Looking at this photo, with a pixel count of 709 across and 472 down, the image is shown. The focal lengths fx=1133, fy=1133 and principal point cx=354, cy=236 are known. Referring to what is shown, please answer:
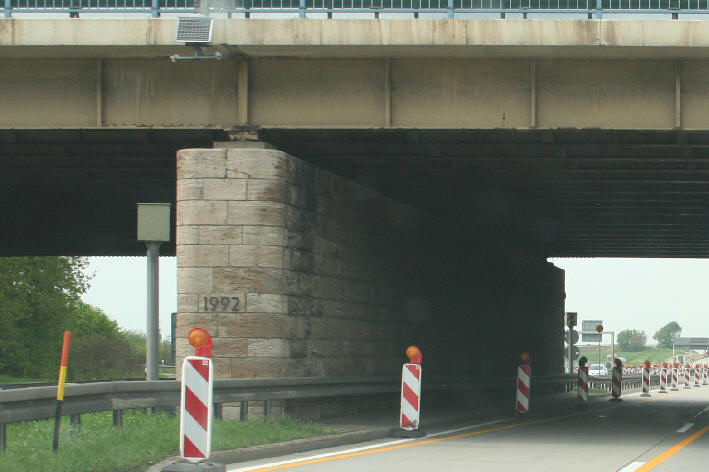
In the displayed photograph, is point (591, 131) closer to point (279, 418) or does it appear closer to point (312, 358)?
point (312, 358)

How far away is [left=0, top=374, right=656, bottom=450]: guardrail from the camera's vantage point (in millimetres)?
10242

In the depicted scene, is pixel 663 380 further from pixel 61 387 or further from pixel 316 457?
pixel 61 387

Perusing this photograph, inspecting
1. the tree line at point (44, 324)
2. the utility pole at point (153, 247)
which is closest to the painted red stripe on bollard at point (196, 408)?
the utility pole at point (153, 247)

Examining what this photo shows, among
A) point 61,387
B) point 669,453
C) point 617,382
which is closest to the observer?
point 61,387

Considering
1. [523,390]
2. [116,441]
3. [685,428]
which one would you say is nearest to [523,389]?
[523,390]

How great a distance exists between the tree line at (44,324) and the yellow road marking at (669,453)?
4897 centimetres

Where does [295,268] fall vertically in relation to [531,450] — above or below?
above

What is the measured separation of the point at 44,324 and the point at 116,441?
60.5 meters

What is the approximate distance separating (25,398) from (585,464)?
6125 mm

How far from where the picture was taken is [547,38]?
56.3 ft

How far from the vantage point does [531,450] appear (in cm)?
1455

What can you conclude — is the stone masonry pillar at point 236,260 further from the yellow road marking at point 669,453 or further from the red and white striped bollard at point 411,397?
the yellow road marking at point 669,453

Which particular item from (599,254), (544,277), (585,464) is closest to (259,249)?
(585,464)

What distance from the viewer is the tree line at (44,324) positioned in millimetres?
63969
